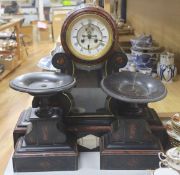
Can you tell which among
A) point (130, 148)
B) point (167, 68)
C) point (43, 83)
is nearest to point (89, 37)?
point (43, 83)

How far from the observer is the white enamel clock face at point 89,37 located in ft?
3.51

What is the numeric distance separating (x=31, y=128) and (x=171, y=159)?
1.54 feet

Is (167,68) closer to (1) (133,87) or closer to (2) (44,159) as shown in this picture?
(1) (133,87)

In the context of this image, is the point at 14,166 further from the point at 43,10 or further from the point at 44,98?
the point at 43,10

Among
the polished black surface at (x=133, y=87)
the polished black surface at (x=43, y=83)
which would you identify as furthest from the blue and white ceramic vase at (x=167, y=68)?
the polished black surface at (x=43, y=83)

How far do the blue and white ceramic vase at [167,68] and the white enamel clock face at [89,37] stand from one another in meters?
0.64

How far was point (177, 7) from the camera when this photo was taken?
1.77 m

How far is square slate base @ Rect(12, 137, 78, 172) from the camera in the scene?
1022 mm

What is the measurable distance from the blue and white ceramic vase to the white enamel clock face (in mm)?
640

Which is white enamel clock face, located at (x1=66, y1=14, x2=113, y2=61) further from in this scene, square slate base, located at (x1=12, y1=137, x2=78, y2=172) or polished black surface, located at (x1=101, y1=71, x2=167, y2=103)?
square slate base, located at (x1=12, y1=137, x2=78, y2=172)

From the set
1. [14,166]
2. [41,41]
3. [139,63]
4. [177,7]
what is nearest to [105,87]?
[14,166]

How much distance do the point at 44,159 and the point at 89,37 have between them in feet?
1.49

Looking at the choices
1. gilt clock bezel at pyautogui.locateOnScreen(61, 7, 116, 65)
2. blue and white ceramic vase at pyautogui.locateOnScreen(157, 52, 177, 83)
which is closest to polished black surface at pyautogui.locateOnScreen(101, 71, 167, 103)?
gilt clock bezel at pyautogui.locateOnScreen(61, 7, 116, 65)

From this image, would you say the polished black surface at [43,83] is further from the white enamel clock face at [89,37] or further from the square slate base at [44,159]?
the square slate base at [44,159]
